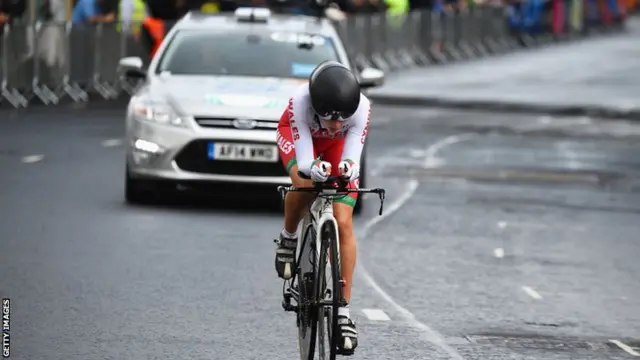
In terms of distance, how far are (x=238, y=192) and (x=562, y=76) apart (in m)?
22.5

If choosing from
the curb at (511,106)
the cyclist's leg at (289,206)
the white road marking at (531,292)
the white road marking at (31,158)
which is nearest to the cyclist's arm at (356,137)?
the cyclist's leg at (289,206)

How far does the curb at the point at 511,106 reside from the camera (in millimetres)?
28922

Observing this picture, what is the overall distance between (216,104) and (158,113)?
463 millimetres

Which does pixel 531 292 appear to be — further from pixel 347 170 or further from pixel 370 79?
pixel 370 79

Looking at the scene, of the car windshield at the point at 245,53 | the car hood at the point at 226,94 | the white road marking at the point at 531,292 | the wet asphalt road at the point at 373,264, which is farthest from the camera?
the car windshield at the point at 245,53

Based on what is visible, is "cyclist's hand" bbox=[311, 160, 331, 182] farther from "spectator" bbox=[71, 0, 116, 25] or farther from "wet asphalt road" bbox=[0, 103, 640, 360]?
"spectator" bbox=[71, 0, 116, 25]

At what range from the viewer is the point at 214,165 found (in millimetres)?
14797

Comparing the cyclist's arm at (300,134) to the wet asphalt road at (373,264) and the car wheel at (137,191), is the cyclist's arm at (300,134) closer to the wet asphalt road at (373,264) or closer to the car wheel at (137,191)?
the wet asphalt road at (373,264)

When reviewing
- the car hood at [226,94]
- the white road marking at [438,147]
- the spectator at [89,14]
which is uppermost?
the car hood at [226,94]

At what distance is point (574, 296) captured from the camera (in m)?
11.3

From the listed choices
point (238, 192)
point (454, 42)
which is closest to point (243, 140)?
point (238, 192)

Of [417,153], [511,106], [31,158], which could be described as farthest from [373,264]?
[511,106]

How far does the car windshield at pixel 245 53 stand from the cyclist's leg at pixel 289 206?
7112mm

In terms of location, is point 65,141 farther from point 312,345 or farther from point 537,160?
point 312,345
